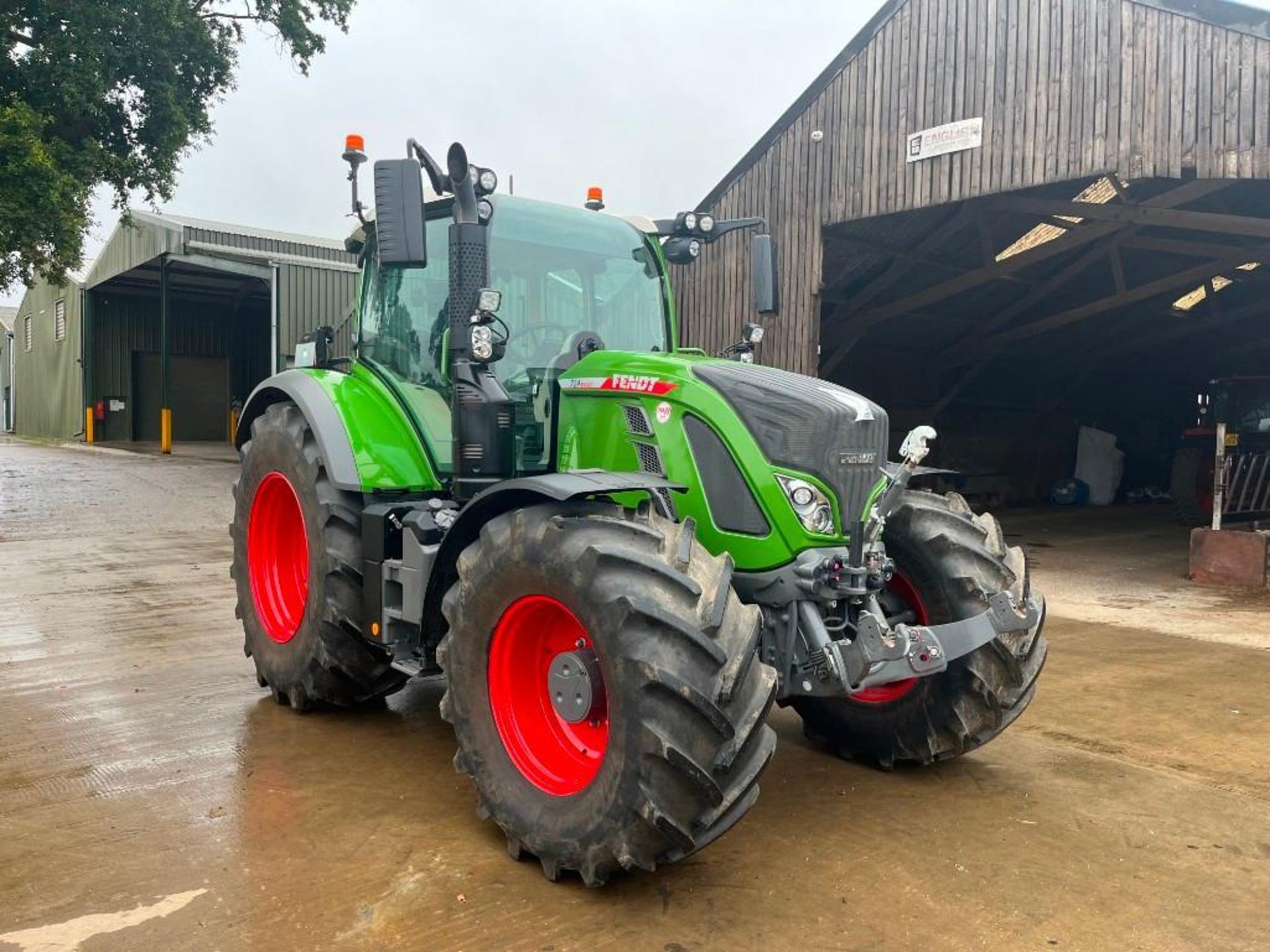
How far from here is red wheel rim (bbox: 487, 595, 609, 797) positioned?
10.2 feet

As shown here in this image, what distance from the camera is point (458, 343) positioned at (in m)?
3.80

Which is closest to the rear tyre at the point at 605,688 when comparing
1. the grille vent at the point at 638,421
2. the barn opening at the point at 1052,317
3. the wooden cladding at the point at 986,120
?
the grille vent at the point at 638,421

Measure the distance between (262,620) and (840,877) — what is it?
3072 millimetres

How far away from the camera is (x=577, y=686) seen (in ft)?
9.87

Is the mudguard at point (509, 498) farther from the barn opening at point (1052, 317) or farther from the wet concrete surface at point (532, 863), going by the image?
the barn opening at point (1052, 317)

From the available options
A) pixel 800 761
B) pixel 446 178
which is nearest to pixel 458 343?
pixel 446 178

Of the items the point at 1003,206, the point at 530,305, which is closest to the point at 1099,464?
the point at 1003,206

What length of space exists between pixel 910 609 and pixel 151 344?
2877 cm

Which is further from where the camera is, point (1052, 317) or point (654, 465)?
point (1052, 317)

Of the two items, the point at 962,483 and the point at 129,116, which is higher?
the point at 129,116

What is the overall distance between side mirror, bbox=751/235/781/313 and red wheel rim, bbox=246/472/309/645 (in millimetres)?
2432

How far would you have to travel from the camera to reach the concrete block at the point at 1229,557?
29.2 ft

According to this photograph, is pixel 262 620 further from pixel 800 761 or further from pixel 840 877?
pixel 840 877

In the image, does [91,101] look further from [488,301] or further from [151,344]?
[151,344]
